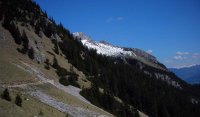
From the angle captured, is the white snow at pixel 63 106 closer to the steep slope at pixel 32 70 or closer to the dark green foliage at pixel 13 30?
the steep slope at pixel 32 70

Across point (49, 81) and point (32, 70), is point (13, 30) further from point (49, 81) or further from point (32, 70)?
point (49, 81)

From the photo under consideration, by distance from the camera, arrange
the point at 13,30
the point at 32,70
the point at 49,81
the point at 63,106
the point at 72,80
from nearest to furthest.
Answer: the point at 63,106 < the point at 32,70 < the point at 49,81 < the point at 13,30 < the point at 72,80

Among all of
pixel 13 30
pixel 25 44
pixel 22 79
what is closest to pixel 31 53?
pixel 25 44

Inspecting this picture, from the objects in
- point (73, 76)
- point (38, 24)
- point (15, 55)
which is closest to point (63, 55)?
point (38, 24)

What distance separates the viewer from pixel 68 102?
51.0 meters

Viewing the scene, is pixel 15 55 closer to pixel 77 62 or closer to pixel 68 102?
pixel 68 102

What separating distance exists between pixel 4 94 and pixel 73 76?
59320 mm

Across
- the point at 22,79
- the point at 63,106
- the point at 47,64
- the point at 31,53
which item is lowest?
the point at 63,106

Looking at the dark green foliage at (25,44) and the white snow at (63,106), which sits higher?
the dark green foliage at (25,44)

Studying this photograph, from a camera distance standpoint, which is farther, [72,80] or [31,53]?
[72,80]

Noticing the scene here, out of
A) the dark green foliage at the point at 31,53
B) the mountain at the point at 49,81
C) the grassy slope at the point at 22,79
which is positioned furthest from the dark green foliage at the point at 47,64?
the dark green foliage at the point at 31,53

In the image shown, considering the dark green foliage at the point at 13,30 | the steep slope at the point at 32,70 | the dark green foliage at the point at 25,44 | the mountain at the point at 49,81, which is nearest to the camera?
the steep slope at the point at 32,70

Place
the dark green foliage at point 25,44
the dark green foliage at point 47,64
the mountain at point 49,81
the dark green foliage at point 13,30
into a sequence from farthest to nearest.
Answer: the dark green foliage at point 13,30 < the dark green foliage at point 47,64 < the dark green foliage at point 25,44 < the mountain at point 49,81

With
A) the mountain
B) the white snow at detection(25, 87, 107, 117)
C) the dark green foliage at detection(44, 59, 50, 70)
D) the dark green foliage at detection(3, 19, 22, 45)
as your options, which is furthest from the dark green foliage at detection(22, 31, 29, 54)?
the white snow at detection(25, 87, 107, 117)
